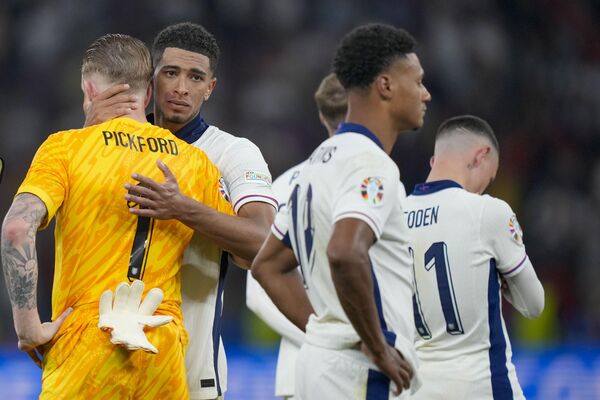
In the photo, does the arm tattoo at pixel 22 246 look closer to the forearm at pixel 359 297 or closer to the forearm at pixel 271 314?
the forearm at pixel 359 297

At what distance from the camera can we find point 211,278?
4.86 m

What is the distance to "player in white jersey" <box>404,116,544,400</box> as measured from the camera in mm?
5008

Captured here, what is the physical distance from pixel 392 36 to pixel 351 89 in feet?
0.81

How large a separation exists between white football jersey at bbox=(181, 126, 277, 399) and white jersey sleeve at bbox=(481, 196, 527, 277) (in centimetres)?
103

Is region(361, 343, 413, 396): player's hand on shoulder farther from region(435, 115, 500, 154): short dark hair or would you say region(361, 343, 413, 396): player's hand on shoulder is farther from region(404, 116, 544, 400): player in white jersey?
region(435, 115, 500, 154): short dark hair

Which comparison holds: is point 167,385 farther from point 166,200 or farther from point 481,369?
point 481,369

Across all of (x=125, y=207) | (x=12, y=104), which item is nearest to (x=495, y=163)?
(x=125, y=207)

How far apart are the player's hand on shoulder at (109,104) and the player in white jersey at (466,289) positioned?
5.25 ft

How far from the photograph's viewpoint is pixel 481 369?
5.02m

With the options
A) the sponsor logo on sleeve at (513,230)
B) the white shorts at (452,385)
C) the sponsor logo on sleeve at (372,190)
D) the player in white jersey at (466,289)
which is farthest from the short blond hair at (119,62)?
the white shorts at (452,385)

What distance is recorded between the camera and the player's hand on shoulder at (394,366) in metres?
3.62

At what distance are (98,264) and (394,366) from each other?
1281 millimetres

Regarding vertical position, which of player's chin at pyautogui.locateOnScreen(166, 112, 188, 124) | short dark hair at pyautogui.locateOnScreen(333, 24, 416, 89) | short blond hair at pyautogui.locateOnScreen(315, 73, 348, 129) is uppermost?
short blond hair at pyautogui.locateOnScreen(315, 73, 348, 129)

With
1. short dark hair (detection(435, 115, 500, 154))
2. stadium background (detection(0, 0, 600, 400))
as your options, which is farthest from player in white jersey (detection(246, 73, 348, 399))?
stadium background (detection(0, 0, 600, 400))
